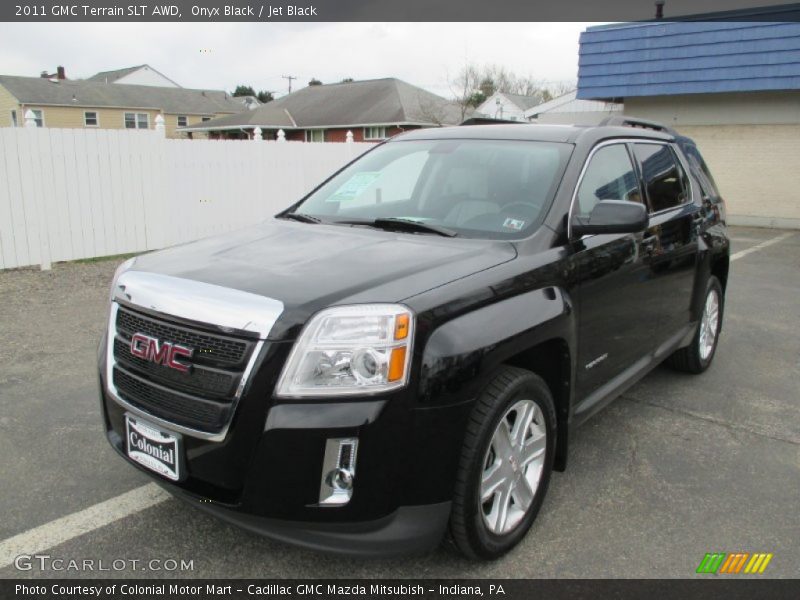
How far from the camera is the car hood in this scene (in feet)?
7.91

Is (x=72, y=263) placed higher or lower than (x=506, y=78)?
lower

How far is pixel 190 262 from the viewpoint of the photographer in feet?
9.23

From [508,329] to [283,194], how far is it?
9780 mm

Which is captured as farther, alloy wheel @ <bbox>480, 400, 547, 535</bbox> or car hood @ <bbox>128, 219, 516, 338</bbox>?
alloy wheel @ <bbox>480, 400, 547, 535</bbox>

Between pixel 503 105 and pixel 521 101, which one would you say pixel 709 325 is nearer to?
pixel 503 105

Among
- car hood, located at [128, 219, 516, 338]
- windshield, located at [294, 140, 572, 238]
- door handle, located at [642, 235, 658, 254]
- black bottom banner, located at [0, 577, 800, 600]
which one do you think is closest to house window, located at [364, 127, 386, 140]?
windshield, located at [294, 140, 572, 238]

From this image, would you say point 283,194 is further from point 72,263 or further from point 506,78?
point 506,78

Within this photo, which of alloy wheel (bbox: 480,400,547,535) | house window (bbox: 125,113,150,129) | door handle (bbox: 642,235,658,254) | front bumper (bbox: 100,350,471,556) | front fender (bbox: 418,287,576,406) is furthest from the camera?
house window (bbox: 125,113,150,129)

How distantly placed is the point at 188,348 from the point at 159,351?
173 mm

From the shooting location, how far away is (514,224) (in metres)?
3.21

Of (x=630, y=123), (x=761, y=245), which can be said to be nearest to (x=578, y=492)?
(x=630, y=123)

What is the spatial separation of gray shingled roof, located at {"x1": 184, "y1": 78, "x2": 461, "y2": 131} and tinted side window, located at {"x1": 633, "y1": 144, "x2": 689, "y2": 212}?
31.6 m

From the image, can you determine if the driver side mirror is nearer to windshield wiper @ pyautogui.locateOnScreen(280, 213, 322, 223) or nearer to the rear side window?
Result: windshield wiper @ pyautogui.locateOnScreen(280, 213, 322, 223)

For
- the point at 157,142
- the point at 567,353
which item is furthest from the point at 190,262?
the point at 157,142
